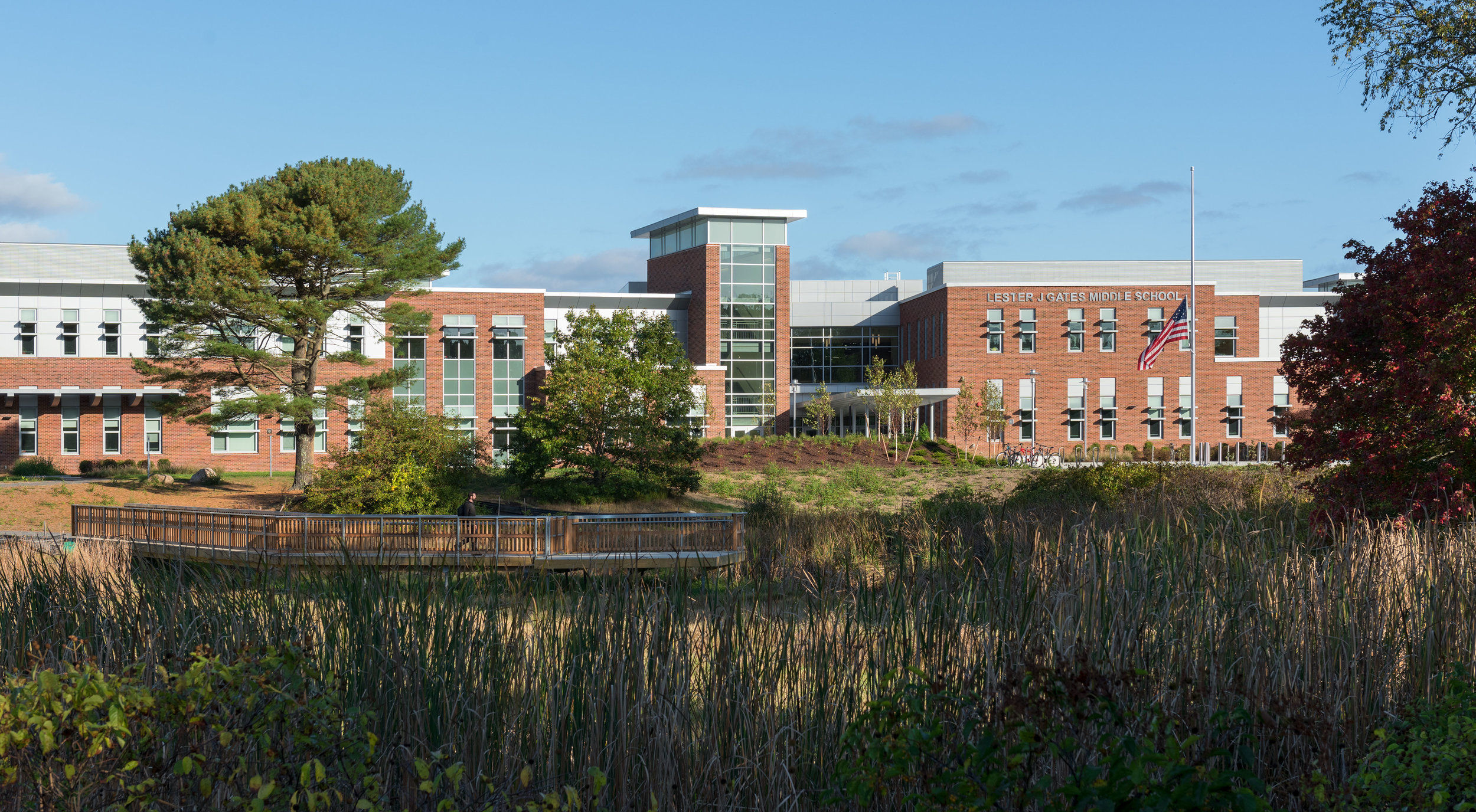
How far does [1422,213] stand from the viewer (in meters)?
9.99

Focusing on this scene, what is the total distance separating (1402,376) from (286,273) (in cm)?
2586

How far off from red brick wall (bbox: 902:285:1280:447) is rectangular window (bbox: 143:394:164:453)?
31.2 m

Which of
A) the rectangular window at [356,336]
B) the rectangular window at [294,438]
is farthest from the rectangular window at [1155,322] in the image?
the rectangular window at [294,438]

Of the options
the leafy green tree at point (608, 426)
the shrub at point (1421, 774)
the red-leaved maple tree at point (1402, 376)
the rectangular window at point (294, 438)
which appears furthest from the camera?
the rectangular window at point (294, 438)

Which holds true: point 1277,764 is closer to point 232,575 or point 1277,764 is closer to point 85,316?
point 232,575

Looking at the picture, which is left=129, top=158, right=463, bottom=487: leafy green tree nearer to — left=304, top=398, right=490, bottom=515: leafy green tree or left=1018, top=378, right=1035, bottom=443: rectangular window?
left=304, top=398, right=490, bottom=515: leafy green tree

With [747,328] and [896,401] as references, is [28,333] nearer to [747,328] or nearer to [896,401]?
[747,328]

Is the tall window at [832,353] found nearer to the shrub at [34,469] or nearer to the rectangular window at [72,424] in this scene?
the rectangular window at [72,424]

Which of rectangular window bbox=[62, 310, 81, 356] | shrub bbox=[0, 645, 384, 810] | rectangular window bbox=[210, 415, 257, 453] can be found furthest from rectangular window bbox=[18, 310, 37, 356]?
shrub bbox=[0, 645, 384, 810]

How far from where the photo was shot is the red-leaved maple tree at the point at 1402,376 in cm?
901

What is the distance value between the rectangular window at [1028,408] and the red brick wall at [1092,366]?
210mm

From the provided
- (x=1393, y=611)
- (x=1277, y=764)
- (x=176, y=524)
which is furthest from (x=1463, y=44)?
(x=176, y=524)

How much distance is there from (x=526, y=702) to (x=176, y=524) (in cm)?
1352

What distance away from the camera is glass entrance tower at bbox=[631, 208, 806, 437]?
48.7m
